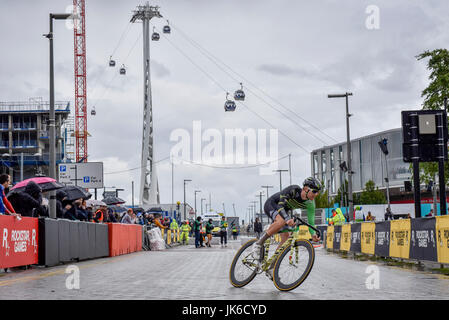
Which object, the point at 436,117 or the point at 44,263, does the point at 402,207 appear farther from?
the point at 44,263

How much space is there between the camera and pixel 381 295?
27.7 feet

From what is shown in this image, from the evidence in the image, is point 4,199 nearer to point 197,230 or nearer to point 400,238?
point 400,238

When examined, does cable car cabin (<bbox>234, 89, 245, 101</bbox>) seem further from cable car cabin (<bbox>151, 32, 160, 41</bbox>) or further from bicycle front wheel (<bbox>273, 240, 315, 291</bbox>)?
cable car cabin (<bbox>151, 32, 160, 41</bbox>)

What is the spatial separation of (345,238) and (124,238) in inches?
333

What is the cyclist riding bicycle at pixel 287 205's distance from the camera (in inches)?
350

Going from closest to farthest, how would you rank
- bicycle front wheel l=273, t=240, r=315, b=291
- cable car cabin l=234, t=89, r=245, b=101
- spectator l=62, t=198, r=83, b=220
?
bicycle front wheel l=273, t=240, r=315, b=291 < spectator l=62, t=198, r=83, b=220 < cable car cabin l=234, t=89, r=245, b=101

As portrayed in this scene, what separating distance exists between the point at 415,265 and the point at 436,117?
413 centimetres

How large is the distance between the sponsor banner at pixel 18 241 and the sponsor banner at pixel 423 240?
8555mm

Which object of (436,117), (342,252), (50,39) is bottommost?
(342,252)

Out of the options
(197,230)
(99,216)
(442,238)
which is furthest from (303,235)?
(197,230)

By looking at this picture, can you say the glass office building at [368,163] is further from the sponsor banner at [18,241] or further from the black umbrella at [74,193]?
the sponsor banner at [18,241]

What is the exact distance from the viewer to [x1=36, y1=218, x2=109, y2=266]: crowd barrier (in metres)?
15.6

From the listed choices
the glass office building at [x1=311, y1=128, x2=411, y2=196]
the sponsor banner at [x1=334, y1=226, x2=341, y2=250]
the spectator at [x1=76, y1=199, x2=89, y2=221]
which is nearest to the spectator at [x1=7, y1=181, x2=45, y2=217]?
the spectator at [x1=76, y1=199, x2=89, y2=221]
